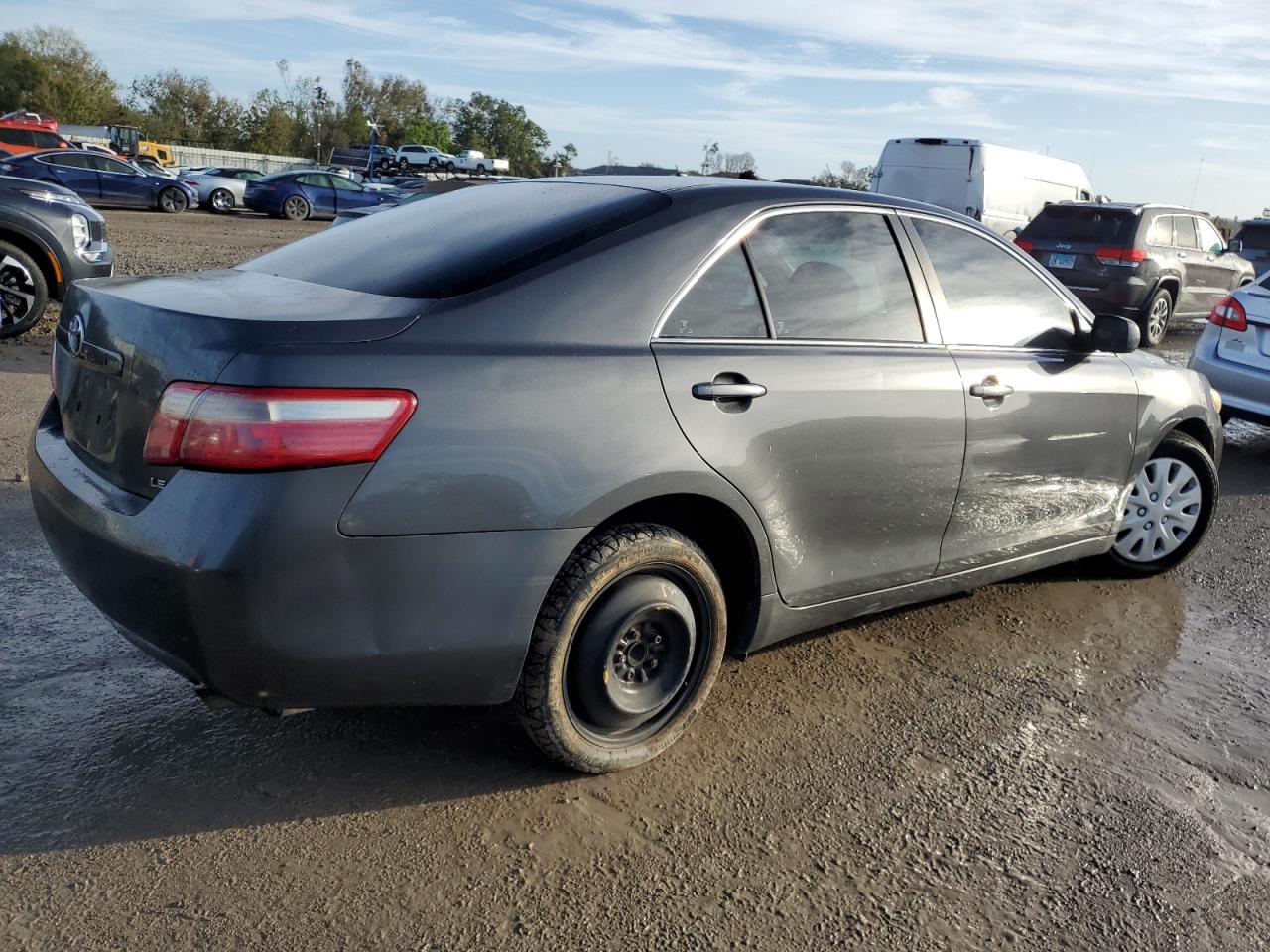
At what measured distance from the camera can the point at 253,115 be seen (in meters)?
80.5

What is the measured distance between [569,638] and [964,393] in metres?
1.71

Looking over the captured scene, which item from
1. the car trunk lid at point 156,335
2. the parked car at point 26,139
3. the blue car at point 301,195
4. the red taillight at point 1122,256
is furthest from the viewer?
the parked car at point 26,139

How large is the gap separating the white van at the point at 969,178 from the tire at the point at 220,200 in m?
19.2

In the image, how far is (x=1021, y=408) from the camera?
155 inches

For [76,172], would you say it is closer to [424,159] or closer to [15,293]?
[15,293]

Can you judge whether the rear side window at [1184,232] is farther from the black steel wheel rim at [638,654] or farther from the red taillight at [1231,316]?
the black steel wheel rim at [638,654]

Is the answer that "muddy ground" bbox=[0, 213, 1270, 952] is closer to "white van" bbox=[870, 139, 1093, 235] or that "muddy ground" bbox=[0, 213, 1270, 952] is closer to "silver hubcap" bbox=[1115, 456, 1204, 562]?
"silver hubcap" bbox=[1115, 456, 1204, 562]

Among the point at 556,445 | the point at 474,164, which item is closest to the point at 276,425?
the point at 556,445

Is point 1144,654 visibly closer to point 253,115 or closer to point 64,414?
point 64,414

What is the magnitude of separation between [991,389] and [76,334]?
9.51 ft

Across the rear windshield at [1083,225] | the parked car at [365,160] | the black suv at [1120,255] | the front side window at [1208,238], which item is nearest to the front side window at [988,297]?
the black suv at [1120,255]

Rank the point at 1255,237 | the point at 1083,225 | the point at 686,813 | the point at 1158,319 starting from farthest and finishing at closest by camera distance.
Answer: the point at 1255,237 → the point at 1158,319 → the point at 1083,225 → the point at 686,813

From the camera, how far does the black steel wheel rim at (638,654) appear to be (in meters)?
2.93

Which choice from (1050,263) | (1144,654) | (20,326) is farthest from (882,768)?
(1050,263)
